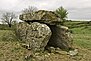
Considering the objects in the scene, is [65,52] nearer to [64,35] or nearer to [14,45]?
[64,35]

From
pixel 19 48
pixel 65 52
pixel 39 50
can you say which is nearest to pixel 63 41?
pixel 65 52

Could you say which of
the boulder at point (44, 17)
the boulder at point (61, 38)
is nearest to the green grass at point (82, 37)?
the boulder at point (61, 38)

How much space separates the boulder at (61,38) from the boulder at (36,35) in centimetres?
206

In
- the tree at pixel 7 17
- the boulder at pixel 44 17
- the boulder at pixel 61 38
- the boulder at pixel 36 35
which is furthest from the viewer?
the tree at pixel 7 17

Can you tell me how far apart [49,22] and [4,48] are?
429 cm

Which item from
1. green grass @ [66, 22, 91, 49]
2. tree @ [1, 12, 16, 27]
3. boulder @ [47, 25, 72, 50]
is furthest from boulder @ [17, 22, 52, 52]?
tree @ [1, 12, 16, 27]

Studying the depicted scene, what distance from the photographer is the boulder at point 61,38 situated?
18.3 meters

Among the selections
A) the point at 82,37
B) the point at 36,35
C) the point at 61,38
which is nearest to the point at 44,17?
the point at 36,35

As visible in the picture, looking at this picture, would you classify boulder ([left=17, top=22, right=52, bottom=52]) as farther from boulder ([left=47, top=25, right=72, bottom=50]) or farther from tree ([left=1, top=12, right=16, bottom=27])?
tree ([left=1, top=12, right=16, bottom=27])

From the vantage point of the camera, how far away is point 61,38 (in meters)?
18.6

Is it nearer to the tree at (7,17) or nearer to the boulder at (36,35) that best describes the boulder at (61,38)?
the boulder at (36,35)

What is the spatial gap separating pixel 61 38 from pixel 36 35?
2891mm

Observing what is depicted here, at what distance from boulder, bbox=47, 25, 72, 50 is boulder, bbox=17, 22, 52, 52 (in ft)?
6.75

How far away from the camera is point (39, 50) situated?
16.3 metres
